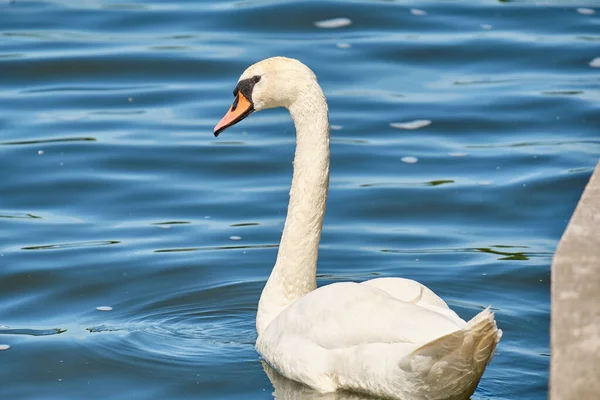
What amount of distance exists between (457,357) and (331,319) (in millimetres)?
715

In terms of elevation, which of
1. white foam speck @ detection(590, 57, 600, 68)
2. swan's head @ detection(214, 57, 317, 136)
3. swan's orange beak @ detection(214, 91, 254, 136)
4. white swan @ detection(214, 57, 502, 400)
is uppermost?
swan's head @ detection(214, 57, 317, 136)

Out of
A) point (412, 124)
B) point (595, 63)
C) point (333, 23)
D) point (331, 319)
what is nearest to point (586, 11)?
point (595, 63)

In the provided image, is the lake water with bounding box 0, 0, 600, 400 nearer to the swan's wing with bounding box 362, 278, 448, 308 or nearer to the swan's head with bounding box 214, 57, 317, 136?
the swan's wing with bounding box 362, 278, 448, 308

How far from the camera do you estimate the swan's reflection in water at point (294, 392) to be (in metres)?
5.74

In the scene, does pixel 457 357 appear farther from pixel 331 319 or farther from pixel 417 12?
pixel 417 12

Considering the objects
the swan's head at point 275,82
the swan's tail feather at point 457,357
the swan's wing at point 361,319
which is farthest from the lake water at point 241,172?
the swan's head at point 275,82

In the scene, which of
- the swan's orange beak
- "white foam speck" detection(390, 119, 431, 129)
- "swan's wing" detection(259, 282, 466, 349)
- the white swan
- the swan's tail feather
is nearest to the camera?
the swan's tail feather

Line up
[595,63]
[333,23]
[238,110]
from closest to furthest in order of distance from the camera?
1. [238,110]
2. [595,63]
3. [333,23]

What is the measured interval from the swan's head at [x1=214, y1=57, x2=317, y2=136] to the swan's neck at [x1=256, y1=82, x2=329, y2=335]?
0.16ft

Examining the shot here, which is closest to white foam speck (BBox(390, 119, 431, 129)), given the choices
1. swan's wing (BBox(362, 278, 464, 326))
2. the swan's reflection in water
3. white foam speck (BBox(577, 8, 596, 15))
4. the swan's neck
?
white foam speck (BBox(577, 8, 596, 15))

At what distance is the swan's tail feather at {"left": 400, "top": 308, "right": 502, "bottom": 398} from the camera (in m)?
5.00

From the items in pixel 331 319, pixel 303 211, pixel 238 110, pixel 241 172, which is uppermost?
pixel 238 110

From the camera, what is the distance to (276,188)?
953cm

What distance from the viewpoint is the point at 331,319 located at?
5.65 metres
